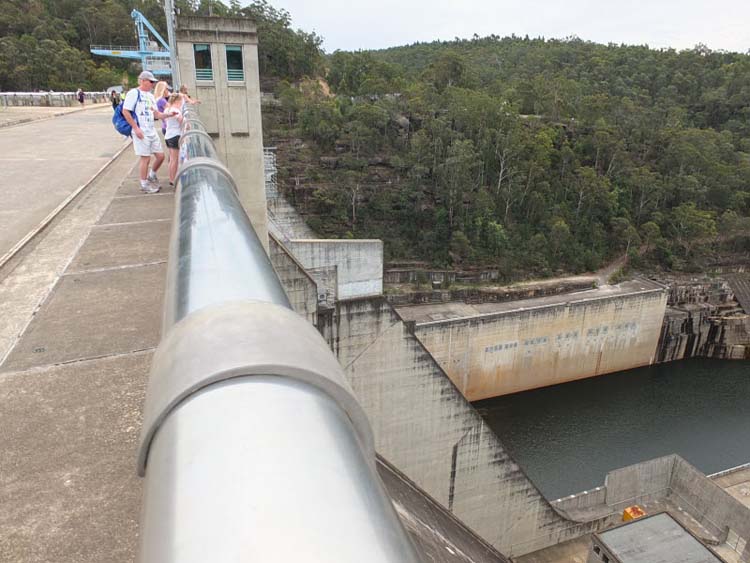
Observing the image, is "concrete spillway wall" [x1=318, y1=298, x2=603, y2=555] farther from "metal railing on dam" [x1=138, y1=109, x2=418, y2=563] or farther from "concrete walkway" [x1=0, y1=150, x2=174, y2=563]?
"metal railing on dam" [x1=138, y1=109, x2=418, y2=563]

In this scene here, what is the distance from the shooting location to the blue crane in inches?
1329

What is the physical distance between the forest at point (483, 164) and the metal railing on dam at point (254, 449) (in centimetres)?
2574

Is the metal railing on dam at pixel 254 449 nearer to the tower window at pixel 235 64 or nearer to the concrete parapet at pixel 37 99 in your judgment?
the tower window at pixel 235 64

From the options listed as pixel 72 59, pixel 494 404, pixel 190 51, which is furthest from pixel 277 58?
pixel 190 51

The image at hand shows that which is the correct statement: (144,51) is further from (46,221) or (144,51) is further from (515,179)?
(46,221)

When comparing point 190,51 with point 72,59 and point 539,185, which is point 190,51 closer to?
point 539,185

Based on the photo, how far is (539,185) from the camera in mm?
29891

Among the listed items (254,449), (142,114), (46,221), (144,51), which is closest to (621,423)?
(142,114)

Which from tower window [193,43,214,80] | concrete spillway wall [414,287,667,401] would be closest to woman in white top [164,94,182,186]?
tower window [193,43,214,80]

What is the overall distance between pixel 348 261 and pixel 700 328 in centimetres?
1970

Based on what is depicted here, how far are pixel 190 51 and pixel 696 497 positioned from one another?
13.5 m

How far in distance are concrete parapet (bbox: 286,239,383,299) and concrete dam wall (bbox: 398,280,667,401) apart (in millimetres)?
7133

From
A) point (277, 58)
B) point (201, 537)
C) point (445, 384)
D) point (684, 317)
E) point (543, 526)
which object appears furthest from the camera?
point (277, 58)

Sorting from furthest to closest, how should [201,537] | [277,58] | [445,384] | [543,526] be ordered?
[277,58], [543,526], [445,384], [201,537]
